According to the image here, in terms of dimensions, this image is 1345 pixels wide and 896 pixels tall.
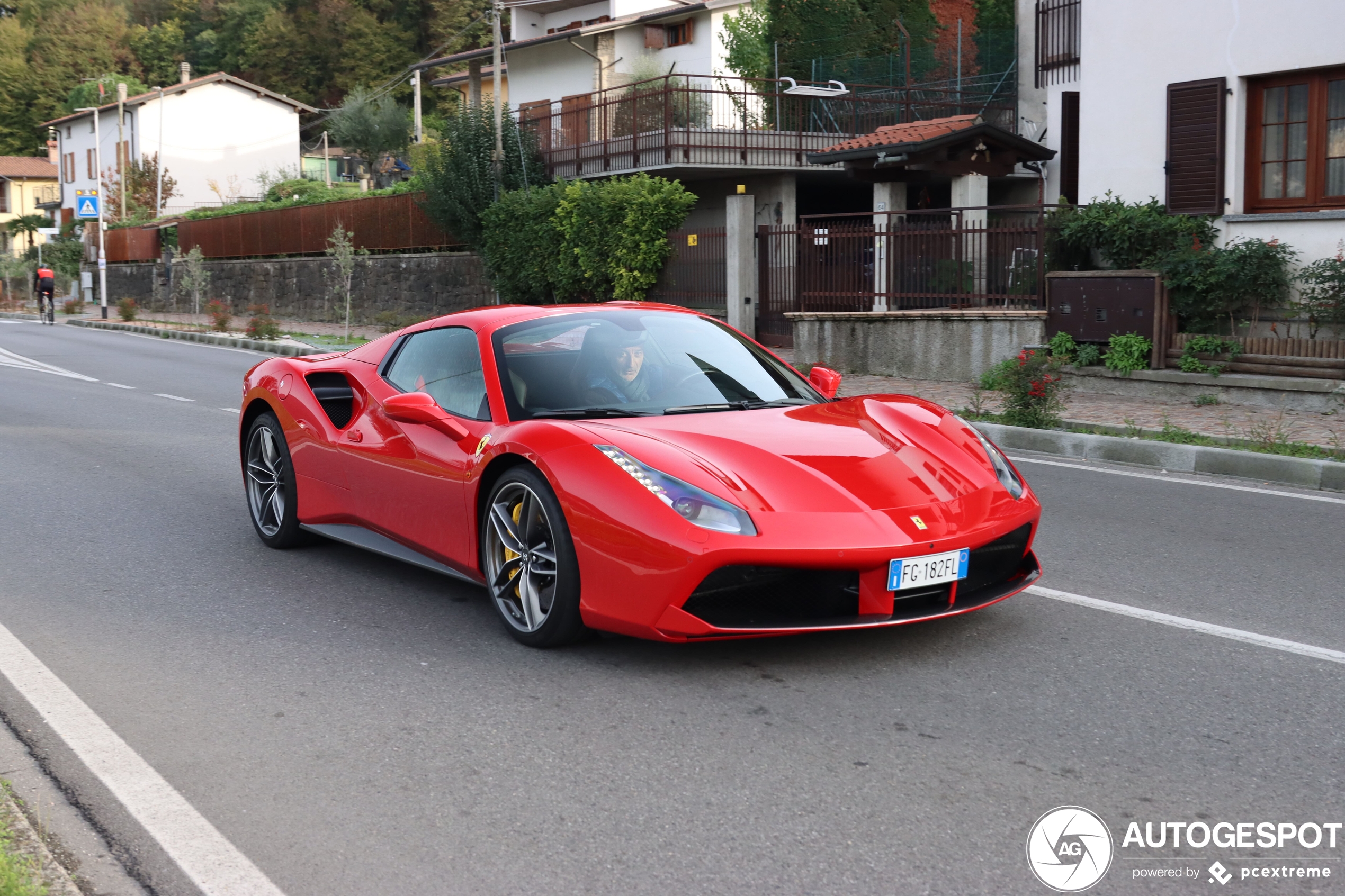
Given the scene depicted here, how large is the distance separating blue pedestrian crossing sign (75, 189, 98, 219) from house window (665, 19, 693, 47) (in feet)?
60.9

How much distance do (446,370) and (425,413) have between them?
0.42m

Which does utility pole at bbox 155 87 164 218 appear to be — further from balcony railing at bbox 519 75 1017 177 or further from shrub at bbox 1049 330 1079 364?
shrub at bbox 1049 330 1079 364

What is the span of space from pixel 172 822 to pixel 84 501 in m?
5.69

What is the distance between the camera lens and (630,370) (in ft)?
18.6

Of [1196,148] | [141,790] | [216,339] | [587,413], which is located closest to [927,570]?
[587,413]

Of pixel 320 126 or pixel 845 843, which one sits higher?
pixel 320 126

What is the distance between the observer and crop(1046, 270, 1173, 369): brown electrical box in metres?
14.5

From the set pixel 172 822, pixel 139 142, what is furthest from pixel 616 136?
pixel 139 142

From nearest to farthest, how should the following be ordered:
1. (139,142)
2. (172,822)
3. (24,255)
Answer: (172,822) < (139,142) < (24,255)

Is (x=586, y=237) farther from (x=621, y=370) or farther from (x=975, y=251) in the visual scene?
(x=621, y=370)

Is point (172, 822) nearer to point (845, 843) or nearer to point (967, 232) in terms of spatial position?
point (845, 843)

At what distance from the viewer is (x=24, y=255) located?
72.6m

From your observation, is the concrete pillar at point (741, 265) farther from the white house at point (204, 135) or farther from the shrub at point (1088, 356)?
the white house at point (204, 135)

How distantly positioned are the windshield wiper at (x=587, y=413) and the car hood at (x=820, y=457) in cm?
11
